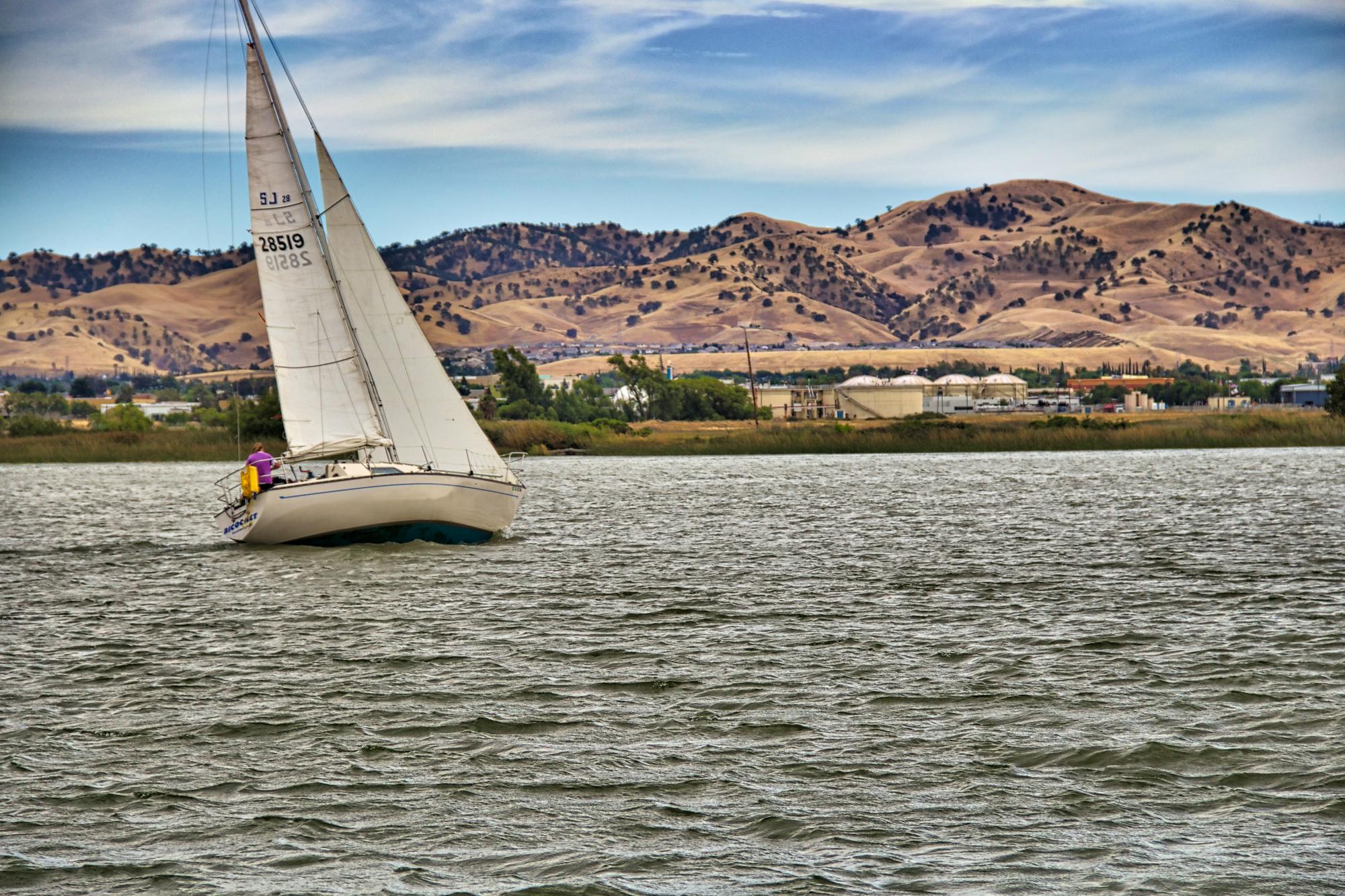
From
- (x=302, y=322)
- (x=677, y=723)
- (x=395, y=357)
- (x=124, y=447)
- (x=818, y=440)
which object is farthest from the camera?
(x=124, y=447)

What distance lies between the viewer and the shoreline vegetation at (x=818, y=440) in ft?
375

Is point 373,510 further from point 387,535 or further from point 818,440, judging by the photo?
point 818,440

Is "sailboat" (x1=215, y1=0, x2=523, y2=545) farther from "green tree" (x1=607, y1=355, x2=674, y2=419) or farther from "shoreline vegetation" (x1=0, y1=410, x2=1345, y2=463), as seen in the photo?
"green tree" (x1=607, y1=355, x2=674, y2=419)

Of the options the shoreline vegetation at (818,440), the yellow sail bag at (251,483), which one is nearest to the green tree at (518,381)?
the shoreline vegetation at (818,440)

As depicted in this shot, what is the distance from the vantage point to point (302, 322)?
3681cm

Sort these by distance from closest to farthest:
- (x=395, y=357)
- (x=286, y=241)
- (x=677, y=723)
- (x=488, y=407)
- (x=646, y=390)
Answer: (x=677, y=723)
(x=286, y=241)
(x=395, y=357)
(x=488, y=407)
(x=646, y=390)


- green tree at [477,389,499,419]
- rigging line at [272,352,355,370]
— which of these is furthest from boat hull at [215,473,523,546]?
green tree at [477,389,499,419]

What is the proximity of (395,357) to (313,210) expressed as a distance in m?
4.16

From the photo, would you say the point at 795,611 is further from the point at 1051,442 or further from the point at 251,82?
the point at 1051,442

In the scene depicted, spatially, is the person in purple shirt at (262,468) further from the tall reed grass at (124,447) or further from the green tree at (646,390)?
the green tree at (646,390)

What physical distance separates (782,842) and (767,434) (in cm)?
11159

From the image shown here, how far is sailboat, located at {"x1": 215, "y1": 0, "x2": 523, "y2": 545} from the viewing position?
35.8m

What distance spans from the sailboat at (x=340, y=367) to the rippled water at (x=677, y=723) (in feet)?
4.44

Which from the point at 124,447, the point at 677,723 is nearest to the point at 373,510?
the point at 677,723
